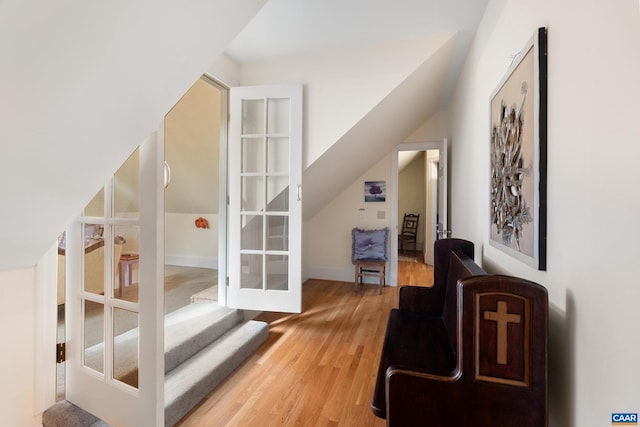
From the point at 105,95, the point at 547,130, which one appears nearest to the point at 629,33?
the point at 547,130

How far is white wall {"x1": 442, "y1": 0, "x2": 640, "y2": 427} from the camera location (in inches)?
26.4

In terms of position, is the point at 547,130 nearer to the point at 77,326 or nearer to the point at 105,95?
the point at 105,95

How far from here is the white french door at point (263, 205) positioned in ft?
8.98

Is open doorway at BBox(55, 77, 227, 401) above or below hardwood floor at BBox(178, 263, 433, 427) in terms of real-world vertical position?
above

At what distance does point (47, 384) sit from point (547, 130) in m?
2.65

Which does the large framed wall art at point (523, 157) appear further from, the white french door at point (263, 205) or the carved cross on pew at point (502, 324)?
the white french door at point (263, 205)

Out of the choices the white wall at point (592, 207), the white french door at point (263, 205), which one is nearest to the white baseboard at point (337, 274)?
the white french door at point (263, 205)

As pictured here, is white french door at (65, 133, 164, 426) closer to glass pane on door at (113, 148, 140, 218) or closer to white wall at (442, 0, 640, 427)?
glass pane on door at (113, 148, 140, 218)

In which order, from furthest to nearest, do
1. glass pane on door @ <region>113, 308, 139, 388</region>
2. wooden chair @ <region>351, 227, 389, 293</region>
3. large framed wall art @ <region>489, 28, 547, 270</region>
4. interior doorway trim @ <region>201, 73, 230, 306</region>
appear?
1. wooden chair @ <region>351, 227, 389, 293</region>
2. interior doorway trim @ <region>201, 73, 230, 306</region>
3. glass pane on door @ <region>113, 308, 139, 388</region>
4. large framed wall art @ <region>489, 28, 547, 270</region>

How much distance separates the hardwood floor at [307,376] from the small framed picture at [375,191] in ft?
5.80

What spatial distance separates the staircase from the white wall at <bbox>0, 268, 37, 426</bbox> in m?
0.12

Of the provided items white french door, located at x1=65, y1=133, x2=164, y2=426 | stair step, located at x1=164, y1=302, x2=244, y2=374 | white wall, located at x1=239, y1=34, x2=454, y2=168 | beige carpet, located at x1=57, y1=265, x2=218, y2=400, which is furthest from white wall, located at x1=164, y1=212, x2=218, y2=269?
white french door, located at x1=65, y1=133, x2=164, y2=426

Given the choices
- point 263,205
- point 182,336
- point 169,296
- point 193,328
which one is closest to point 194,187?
point 169,296

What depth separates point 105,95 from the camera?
3.11ft
